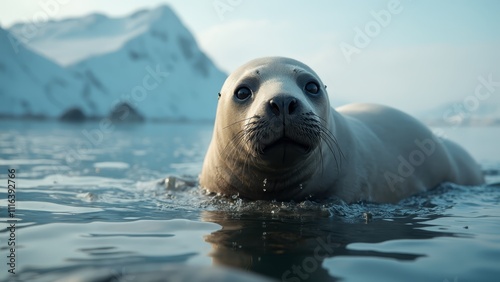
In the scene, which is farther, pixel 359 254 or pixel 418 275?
pixel 359 254

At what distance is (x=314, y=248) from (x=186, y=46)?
117273 millimetres

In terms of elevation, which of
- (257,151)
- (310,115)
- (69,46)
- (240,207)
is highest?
(69,46)

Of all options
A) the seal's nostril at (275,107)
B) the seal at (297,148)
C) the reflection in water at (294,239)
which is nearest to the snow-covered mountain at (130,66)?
the seal at (297,148)

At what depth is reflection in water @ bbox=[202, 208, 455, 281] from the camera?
1832 millimetres

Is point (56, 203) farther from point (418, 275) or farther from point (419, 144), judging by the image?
point (419, 144)

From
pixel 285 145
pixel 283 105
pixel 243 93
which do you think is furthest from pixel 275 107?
pixel 243 93

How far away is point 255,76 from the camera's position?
338 centimetres

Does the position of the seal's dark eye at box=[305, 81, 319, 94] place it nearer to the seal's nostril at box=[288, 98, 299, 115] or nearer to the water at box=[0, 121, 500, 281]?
the seal's nostril at box=[288, 98, 299, 115]

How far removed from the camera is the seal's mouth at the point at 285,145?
2.88 meters

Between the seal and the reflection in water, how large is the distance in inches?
16.6

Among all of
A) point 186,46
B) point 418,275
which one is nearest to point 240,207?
point 418,275

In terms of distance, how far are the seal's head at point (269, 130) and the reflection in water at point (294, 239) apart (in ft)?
1.31

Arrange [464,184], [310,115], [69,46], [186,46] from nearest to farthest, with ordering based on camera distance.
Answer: [310,115] < [464,184] < [69,46] < [186,46]

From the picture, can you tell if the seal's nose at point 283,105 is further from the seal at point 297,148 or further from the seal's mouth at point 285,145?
the seal's mouth at point 285,145
